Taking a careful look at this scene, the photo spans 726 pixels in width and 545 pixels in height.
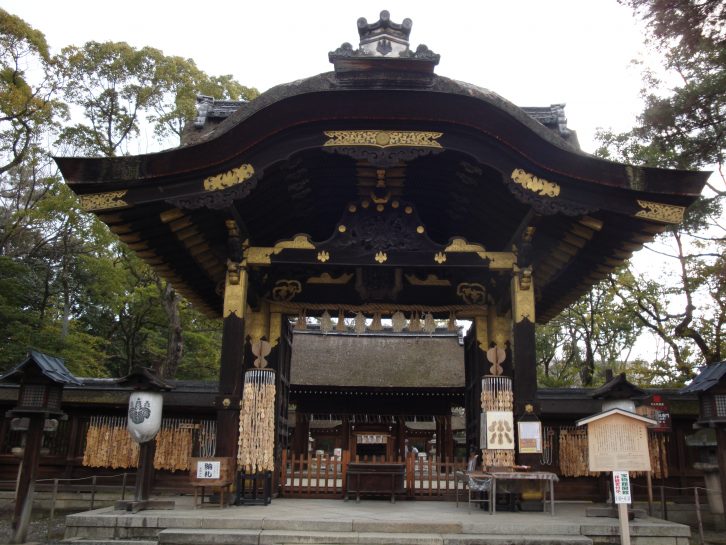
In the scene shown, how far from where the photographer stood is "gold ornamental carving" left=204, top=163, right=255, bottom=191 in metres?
7.54

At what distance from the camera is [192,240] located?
866cm

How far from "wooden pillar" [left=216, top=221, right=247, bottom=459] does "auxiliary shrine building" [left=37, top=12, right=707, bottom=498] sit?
0.07 feet

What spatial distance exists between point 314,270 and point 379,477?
135 inches

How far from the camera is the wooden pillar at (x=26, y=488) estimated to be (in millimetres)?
7078

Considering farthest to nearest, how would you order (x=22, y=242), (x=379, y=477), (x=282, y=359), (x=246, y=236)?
(x=22, y=242) → (x=282, y=359) → (x=379, y=477) → (x=246, y=236)

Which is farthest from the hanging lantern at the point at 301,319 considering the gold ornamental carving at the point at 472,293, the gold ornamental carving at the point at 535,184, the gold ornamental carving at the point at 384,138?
the gold ornamental carving at the point at 535,184

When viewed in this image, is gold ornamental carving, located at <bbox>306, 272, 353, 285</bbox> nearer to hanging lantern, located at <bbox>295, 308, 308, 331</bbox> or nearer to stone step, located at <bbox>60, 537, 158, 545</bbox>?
hanging lantern, located at <bbox>295, 308, 308, 331</bbox>

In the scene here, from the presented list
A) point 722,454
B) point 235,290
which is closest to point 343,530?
point 235,290

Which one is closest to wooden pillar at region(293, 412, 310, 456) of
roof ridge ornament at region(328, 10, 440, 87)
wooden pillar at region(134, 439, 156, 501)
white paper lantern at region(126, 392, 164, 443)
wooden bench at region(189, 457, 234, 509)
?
wooden pillar at region(134, 439, 156, 501)

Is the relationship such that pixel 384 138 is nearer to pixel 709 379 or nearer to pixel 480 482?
pixel 480 482

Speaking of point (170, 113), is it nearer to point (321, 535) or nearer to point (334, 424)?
point (334, 424)

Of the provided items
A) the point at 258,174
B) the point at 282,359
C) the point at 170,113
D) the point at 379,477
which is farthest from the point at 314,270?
the point at 170,113

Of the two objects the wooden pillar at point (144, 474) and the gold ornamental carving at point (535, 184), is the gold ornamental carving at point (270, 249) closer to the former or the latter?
the wooden pillar at point (144, 474)

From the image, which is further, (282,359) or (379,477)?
(282,359)
